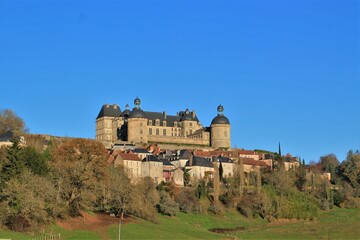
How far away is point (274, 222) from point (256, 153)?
137ft

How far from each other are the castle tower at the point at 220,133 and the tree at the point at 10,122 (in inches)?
1429

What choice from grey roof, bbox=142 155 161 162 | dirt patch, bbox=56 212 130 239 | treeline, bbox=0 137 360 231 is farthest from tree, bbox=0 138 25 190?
grey roof, bbox=142 155 161 162

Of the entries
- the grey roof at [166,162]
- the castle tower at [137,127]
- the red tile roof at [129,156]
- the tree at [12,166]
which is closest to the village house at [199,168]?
the grey roof at [166,162]

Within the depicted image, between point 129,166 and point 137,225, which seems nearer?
point 137,225

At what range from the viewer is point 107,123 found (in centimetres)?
13788

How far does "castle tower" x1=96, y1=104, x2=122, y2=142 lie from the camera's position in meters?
137

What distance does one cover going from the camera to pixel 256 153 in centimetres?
13350

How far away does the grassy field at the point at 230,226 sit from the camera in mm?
65125

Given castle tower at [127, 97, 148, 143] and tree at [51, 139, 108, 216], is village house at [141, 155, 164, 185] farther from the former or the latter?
tree at [51, 139, 108, 216]

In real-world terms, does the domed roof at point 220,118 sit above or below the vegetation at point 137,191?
above

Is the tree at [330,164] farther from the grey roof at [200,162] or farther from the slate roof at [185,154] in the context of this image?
the slate roof at [185,154]

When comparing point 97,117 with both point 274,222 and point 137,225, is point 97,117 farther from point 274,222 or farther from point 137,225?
point 137,225

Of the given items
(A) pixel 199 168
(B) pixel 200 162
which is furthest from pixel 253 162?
(A) pixel 199 168

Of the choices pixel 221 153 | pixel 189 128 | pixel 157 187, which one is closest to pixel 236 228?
pixel 157 187
